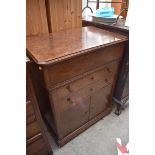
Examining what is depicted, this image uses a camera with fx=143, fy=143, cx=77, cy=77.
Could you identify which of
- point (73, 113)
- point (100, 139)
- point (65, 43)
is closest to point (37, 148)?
point (73, 113)

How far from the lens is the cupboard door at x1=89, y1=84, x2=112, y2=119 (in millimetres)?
1322

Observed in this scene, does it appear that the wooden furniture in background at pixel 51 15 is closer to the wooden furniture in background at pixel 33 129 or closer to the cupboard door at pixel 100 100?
the wooden furniture in background at pixel 33 129

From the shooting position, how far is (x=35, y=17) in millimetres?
1094

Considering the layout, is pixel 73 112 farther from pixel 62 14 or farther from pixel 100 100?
pixel 62 14

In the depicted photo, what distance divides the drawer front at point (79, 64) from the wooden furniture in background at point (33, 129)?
12 centimetres

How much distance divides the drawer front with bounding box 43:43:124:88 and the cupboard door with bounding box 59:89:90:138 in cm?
20

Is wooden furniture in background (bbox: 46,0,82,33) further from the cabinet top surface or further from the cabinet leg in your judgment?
the cabinet leg

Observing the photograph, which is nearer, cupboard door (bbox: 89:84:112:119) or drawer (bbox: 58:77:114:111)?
drawer (bbox: 58:77:114:111)

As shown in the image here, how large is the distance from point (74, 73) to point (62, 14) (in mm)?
563

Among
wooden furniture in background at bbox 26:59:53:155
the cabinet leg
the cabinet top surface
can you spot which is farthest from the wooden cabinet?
the cabinet leg
